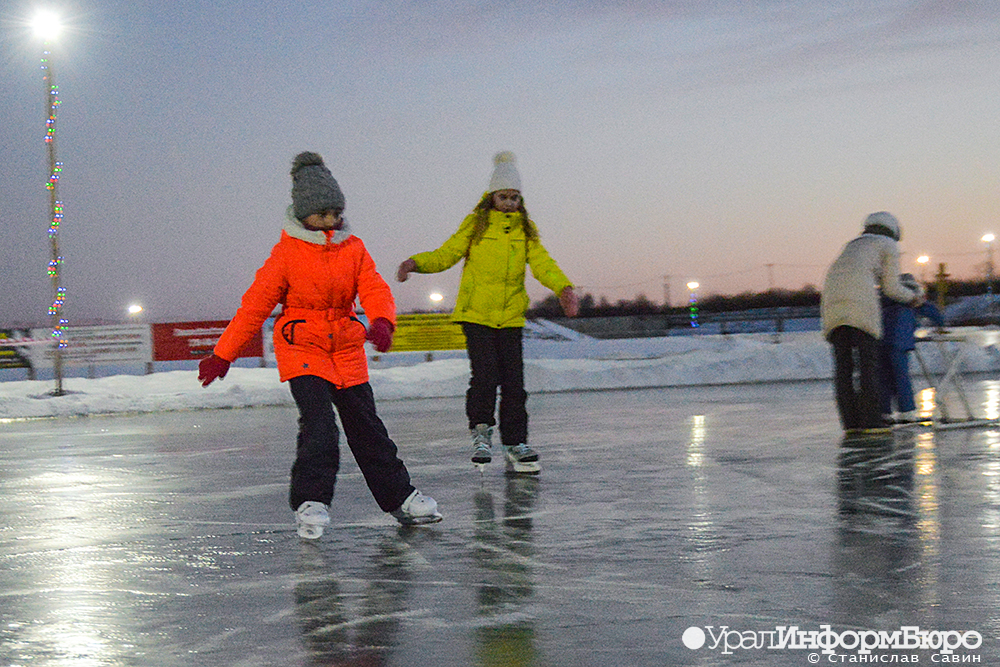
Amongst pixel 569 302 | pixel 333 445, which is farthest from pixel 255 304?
pixel 569 302

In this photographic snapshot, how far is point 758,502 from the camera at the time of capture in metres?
6.86

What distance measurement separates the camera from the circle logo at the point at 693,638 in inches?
150

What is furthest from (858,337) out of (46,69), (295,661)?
(46,69)

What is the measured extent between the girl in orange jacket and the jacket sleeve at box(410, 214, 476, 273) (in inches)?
83.4

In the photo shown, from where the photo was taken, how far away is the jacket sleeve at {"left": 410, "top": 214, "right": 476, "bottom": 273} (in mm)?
8445

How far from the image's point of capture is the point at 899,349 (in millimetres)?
11055

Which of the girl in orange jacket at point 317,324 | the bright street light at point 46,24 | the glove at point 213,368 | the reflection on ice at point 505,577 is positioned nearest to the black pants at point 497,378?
the reflection on ice at point 505,577

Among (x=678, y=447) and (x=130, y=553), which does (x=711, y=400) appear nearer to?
(x=678, y=447)

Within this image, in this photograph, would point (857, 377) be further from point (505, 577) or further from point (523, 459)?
point (505, 577)

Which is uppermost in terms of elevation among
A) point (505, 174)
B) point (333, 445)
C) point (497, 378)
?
point (505, 174)

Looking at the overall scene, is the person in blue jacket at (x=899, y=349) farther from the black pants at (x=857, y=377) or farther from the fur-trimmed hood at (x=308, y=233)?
the fur-trimmed hood at (x=308, y=233)

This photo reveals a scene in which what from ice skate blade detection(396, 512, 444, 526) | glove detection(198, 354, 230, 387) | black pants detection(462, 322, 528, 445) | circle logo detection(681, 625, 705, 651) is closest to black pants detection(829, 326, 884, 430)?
black pants detection(462, 322, 528, 445)

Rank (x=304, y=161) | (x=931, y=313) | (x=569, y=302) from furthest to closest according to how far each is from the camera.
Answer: (x=931, y=313), (x=569, y=302), (x=304, y=161)

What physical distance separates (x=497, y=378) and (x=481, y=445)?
0.46m
